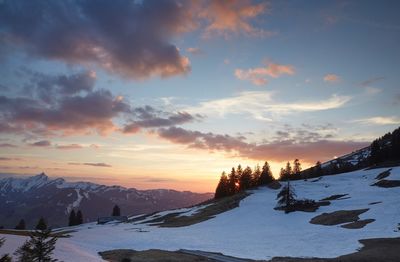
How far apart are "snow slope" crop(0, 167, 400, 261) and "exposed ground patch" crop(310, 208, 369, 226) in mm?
1521

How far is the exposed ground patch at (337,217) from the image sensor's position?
61.6 meters

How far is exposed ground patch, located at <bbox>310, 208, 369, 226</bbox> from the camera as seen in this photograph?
61.6 metres

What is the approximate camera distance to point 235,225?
78.8 m

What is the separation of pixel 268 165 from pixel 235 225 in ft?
240

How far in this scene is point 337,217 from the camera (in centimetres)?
6494

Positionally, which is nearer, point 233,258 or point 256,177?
point 233,258

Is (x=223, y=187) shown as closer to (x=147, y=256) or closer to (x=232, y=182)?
(x=232, y=182)

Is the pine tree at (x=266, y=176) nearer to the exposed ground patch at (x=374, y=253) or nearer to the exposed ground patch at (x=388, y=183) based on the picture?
the exposed ground patch at (x=388, y=183)

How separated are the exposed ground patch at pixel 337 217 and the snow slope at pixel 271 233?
59.9 inches

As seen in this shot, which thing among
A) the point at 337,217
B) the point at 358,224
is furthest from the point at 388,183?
the point at 358,224

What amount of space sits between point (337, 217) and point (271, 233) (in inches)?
492

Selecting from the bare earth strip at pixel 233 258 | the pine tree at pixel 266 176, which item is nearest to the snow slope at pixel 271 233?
the bare earth strip at pixel 233 258

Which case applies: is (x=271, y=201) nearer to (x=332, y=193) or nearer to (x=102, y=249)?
(x=332, y=193)

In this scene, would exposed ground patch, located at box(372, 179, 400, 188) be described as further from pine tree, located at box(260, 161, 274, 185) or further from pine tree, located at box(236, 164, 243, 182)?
pine tree, located at box(236, 164, 243, 182)
